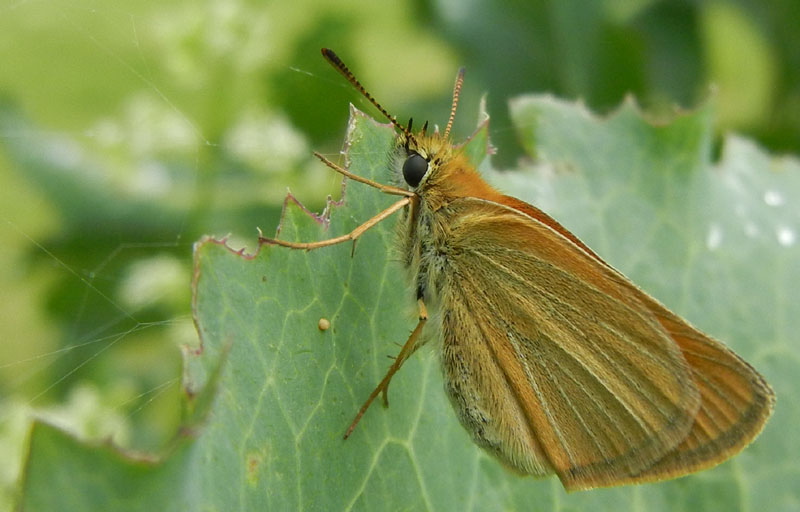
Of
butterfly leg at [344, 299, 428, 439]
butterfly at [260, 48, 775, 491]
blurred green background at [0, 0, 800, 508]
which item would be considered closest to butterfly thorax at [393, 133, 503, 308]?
butterfly at [260, 48, 775, 491]

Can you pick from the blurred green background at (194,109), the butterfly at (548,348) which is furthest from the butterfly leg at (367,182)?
the blurred green background at (194,109)

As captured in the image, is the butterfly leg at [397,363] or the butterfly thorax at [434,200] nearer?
the butterfly leg at [397,363]

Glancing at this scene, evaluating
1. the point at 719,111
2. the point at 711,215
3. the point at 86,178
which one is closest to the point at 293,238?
the point at 711,215

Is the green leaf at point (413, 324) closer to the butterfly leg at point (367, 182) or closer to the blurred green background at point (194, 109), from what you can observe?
the butterfly leg at point (367, 182)

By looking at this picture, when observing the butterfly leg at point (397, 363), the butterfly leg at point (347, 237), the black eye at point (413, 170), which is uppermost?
the black eye at point (413, 170)

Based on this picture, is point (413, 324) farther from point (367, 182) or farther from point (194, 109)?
point (194, 109)

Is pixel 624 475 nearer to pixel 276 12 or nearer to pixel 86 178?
pixel 86 178
